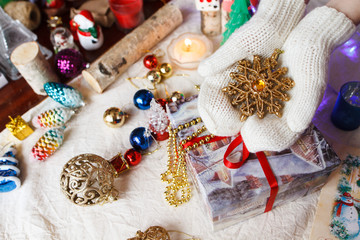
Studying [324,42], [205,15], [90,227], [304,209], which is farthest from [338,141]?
[90,227]

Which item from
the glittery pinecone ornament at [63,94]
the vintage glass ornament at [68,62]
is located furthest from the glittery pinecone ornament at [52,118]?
the vintage glass ornament at [68,62]

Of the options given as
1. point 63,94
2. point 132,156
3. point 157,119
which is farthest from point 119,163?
point 63,94

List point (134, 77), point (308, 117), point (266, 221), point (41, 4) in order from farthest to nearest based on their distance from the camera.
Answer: point (41, 4) < point (134, 77) < point (266, 221) < point (308, 117)

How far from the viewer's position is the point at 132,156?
75cm

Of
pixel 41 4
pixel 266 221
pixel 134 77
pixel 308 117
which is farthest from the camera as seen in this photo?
pixel 41 4

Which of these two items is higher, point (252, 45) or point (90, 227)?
point (252, 45)

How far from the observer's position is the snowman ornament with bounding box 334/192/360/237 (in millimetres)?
659

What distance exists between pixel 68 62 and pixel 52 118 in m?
0.19

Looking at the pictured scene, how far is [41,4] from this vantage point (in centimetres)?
114

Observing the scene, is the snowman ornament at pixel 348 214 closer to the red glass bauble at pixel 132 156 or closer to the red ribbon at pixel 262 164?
the red ribbon at pixel 262 164

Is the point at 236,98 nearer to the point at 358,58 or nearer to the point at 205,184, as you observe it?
the point at 205,184

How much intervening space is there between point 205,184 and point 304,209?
265mm

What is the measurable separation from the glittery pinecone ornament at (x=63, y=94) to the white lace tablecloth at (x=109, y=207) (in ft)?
0.16

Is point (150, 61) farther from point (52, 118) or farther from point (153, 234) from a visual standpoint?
point (153, 234)
